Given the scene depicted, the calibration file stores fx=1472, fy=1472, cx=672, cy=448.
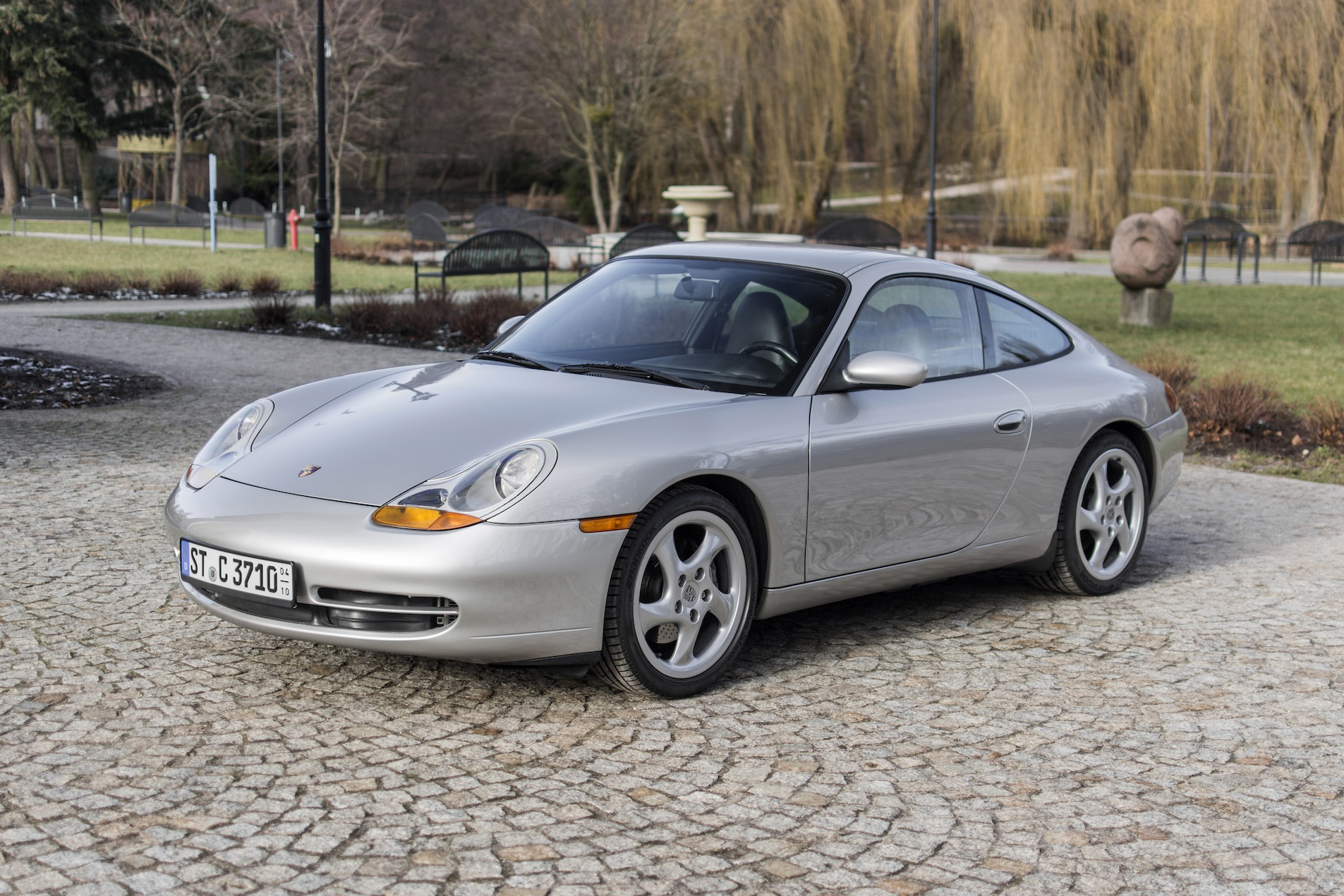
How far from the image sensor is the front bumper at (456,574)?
4402 mm

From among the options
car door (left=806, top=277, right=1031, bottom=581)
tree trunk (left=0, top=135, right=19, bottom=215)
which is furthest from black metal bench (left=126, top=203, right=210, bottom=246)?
car door (left=806, top=277, right=1031, bottom=581)

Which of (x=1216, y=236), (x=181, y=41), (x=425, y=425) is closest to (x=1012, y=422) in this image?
(x=425, y=425)

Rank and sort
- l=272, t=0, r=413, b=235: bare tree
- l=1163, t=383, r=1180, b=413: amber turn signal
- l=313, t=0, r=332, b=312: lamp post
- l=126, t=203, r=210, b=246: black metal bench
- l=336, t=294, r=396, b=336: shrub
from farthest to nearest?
l=272, t=0, r=413, b=235: bare tree < l=126, t=203, r=210, b=246: black metal bench < l=313, t=0, r=332, b=312: lamp post < l=336, t=294, r=396, b=336: shrub < l=1163, t=383, r=1180, b=413: amber turn signal

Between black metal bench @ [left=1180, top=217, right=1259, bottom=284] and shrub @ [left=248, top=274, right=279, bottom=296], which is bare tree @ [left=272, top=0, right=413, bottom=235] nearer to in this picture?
shrub @ [left=248, top=274, right=279, bottom=296]

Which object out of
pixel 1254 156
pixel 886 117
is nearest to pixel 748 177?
pixel 886 117

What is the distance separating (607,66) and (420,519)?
44.5 m

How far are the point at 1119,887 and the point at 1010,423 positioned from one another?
2667 mm

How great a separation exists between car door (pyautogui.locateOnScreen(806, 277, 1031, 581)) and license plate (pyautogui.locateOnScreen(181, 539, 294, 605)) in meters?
1.83

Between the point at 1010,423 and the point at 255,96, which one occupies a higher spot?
the point at 255,96

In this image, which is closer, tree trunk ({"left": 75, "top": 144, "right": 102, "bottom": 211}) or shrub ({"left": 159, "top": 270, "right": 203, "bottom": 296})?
shrub ({"left": 159, "top": 270, "right": 203, "bottom": 296})

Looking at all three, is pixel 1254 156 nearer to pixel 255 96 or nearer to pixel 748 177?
pixel 748 177

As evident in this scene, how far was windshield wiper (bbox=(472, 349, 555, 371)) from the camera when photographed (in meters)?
5.69

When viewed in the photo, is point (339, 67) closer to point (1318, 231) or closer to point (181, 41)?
point (181, 41)

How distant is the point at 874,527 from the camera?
548 centimetres
